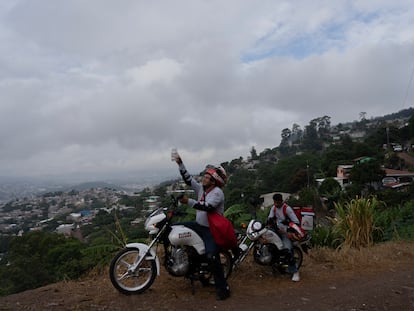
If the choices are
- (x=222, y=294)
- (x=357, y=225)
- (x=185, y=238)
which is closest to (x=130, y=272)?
(x=185, y=238)

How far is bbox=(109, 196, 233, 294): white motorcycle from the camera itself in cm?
428

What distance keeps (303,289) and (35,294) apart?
329 cm

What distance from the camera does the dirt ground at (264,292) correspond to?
13.5 ft

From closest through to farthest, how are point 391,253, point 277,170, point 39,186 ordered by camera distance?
point 391,253 < point 277,170 < point 39,186

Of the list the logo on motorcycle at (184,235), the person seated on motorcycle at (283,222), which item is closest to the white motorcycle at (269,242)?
the person seated on motorcycle at (283,222)

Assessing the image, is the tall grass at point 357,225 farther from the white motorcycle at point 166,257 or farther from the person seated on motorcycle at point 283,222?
the white motorcycle at point 166,257

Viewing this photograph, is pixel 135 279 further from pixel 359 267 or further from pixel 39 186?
pixel 39 186

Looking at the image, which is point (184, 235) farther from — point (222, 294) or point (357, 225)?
point (357, 225)

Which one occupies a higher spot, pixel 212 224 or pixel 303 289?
pixel 212 224

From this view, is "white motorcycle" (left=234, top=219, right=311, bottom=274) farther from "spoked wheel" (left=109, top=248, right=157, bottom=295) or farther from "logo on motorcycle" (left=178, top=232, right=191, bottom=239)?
"spoked wheel" (left=109, top=248, right=157, bottom=295)

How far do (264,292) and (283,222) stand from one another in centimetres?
102

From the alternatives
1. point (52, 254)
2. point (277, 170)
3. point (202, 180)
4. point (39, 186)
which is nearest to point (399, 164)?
point (277, 170)

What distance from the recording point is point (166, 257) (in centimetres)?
437

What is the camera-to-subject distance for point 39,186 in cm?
9794
